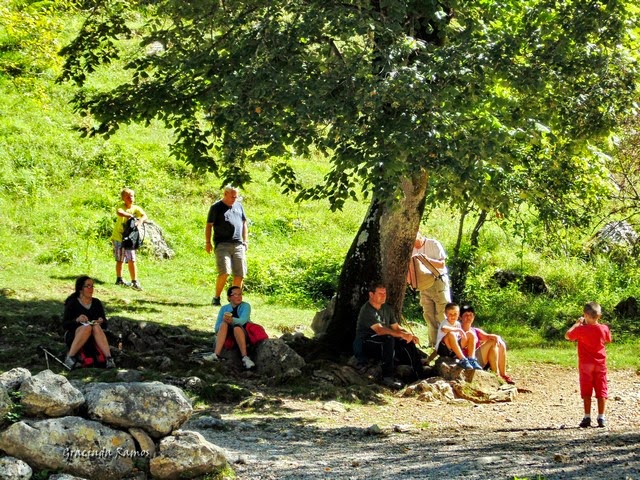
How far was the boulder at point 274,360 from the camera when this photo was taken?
12.1 m

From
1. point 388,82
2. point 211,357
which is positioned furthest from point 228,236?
point 388,82

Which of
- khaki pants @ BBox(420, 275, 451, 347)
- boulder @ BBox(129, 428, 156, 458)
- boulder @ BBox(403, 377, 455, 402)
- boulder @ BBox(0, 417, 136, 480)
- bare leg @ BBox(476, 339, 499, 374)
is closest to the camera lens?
boulder @ BBox(0, 417, 136, 480)

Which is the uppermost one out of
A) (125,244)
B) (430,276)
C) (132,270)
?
(125,244)

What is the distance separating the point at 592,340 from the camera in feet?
34.1

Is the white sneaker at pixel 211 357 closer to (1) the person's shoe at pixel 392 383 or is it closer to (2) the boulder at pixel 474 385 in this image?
(1) the person's shoe at pixel 392 383

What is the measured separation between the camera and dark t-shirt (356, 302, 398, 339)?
491 inches

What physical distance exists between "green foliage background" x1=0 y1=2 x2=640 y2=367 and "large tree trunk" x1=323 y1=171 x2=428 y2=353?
1.69m

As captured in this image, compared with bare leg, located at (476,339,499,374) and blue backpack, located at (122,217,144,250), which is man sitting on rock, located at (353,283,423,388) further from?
blue backpack, located at (122,217,144,250)

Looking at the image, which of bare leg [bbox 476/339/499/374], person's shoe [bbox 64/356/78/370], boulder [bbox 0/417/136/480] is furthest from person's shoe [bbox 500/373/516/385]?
boulder [bbox 0/417/136/480]

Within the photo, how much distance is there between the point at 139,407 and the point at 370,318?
16.8ft

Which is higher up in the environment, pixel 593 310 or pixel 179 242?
pixel 179 242

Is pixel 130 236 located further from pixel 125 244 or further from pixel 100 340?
pixel 100 340

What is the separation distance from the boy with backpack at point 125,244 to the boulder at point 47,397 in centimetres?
852

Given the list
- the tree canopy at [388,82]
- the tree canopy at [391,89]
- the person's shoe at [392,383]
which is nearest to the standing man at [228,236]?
the tree canopy at [391,89]
